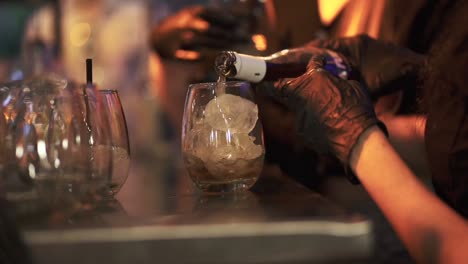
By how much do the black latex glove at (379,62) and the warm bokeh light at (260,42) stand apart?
787 millimetres

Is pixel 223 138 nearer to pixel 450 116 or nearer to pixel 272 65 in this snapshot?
pixel 272 65

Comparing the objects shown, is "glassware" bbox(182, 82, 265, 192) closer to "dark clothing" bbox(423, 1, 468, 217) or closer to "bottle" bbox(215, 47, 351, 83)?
"bottle" bbox(215, 47, 351, 83)

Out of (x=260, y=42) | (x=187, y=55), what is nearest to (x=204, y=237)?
(x=187, y=55)

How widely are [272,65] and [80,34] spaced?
339 cm

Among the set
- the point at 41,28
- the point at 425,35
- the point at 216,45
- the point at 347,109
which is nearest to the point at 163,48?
the point at 216,45

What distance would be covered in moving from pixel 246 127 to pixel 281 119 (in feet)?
3.63

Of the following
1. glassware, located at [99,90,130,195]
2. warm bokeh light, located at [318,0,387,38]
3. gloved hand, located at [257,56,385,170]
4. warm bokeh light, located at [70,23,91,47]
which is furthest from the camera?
warm bokeh light, located at [70,23,91,47]

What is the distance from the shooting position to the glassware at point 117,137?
3.04ft

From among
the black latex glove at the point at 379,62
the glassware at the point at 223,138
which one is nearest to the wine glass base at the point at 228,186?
the glassware at the point at 223,138

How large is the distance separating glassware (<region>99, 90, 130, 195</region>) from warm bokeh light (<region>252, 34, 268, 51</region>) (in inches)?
49.3

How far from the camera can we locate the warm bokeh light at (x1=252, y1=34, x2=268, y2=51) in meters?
2.18

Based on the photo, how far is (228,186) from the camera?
0.98m

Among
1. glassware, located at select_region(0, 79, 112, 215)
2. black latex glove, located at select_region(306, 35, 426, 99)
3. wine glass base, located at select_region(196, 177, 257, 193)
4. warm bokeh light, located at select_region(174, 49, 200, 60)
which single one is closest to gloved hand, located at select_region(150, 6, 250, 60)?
warm bokeh light, located at select_region(174, 49, 200, 60)

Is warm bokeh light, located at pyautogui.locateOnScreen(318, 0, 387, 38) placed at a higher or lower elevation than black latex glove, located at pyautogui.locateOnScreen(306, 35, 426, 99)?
higher
